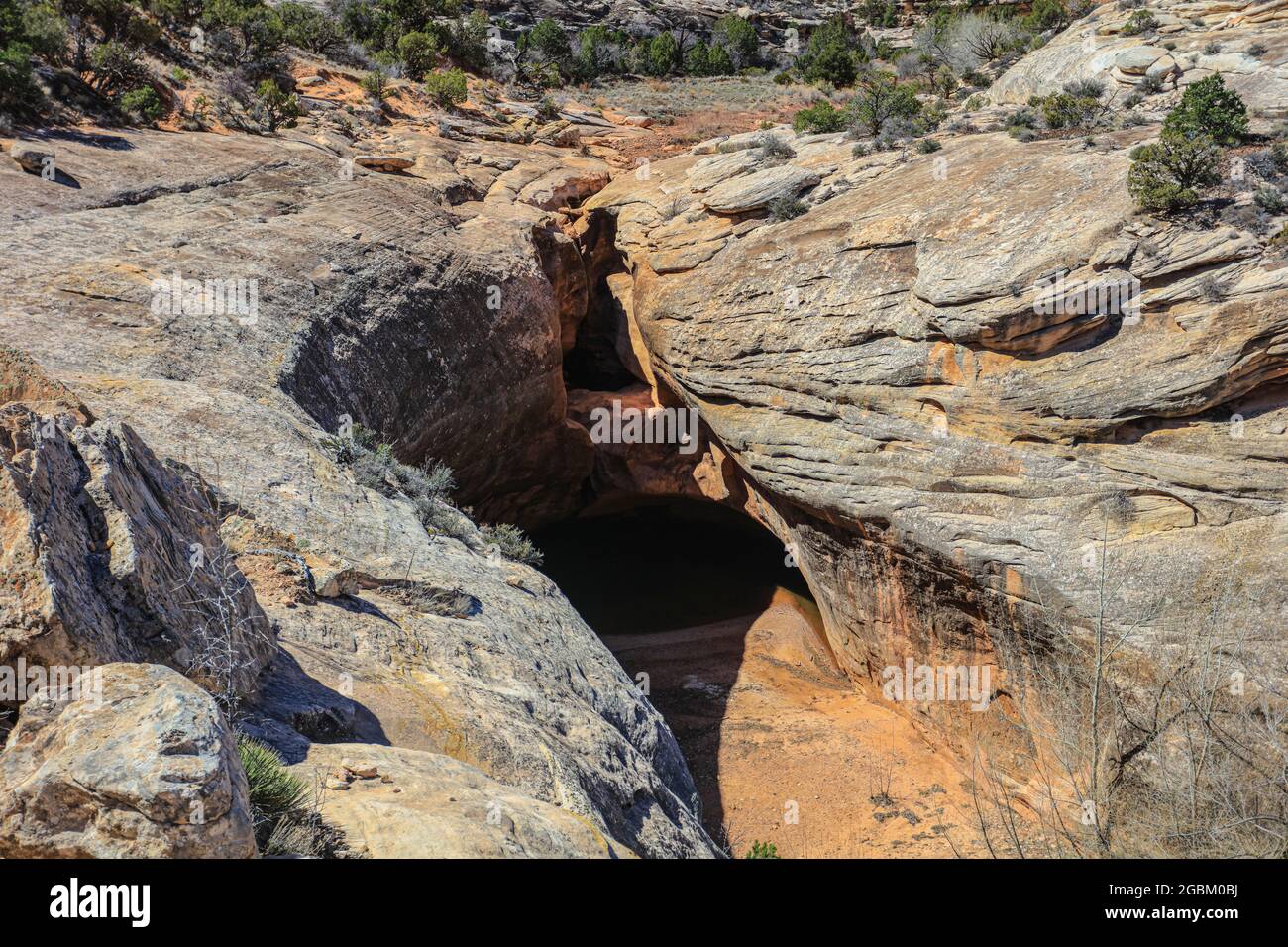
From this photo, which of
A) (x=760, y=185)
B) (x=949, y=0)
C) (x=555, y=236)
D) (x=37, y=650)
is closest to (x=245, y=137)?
(x=555, y=236)

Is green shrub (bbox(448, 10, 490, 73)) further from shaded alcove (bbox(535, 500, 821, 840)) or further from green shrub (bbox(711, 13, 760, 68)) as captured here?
shaded alcove (bbox(535, 500, 821, 840))

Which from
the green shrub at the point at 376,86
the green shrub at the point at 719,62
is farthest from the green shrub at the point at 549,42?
the green shrub at the point at 376,86

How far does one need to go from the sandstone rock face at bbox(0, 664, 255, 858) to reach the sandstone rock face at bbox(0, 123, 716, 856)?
0.86m

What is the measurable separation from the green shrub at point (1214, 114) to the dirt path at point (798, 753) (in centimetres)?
996

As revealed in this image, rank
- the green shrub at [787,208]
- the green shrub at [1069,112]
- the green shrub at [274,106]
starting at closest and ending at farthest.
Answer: the green shrub at [1069,112]
the green shrub at [787,208]
the green shrub at [274,106]

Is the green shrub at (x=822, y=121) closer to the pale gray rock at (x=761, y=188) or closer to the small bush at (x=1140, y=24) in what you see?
the pale gray rock at (x=761, y=188)

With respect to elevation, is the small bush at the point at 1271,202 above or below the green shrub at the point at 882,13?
below

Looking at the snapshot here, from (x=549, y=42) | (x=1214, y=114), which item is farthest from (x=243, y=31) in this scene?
(x=1214, y=114)

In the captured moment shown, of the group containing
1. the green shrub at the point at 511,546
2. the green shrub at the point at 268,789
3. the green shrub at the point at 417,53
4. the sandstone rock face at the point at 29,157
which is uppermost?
the green shrub at the point at 417,53

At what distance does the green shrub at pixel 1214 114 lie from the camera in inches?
509

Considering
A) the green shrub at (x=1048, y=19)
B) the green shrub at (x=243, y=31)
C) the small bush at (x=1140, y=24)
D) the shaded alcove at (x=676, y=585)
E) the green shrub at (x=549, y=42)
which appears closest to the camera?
the shaded alcove at (x=676, y=585)

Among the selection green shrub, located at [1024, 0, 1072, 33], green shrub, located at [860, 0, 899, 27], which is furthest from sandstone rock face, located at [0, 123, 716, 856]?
green shrub, located at [860, 0, 899, 27]

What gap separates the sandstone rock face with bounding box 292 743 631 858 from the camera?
407cm

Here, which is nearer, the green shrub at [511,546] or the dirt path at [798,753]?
the green shrub at [511,546]
